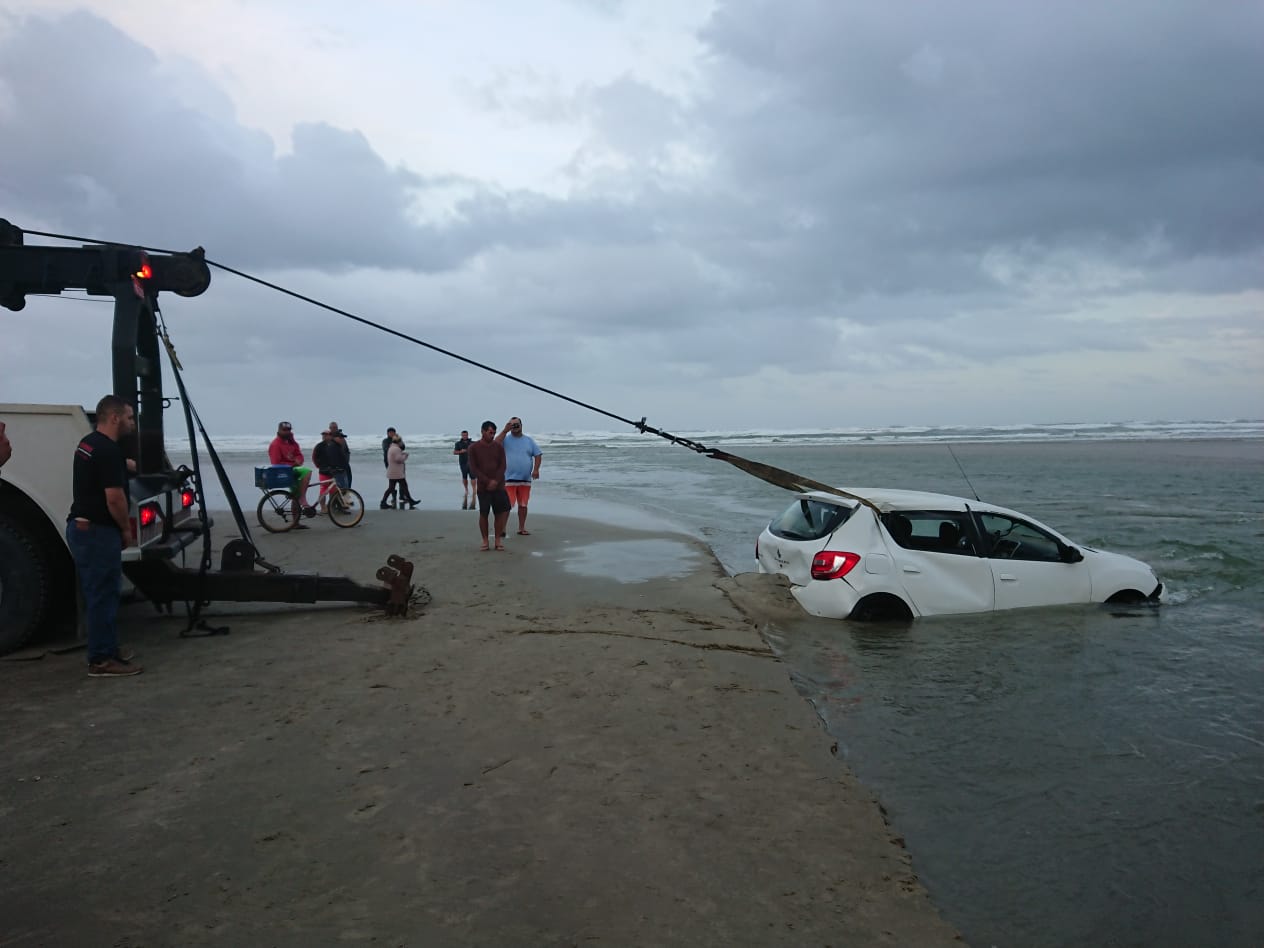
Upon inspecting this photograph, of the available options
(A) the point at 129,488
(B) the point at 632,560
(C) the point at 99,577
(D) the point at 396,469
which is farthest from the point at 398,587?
(D) the point at 396,469

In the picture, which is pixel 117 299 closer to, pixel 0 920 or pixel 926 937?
pixel 0 920

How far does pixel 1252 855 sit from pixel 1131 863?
638 mm

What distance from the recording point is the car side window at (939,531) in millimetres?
7980

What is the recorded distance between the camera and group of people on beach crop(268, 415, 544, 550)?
38.5ft

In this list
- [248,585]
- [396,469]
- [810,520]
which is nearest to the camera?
[248,585]

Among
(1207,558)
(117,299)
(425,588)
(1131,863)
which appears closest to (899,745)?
(1131,863)

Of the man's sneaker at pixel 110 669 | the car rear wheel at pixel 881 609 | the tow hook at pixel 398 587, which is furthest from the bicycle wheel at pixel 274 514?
the car rear wheel at pixel 881 609

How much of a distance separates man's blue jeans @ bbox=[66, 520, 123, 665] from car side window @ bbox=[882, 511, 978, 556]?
6507 mm

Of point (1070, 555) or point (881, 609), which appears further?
point (1070, 555)

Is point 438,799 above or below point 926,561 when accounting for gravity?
below

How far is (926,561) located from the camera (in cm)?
798

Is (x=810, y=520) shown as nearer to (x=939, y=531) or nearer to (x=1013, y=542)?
(x=939, y=531)

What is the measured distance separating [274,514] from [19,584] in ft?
31.0

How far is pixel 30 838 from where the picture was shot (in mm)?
3387
